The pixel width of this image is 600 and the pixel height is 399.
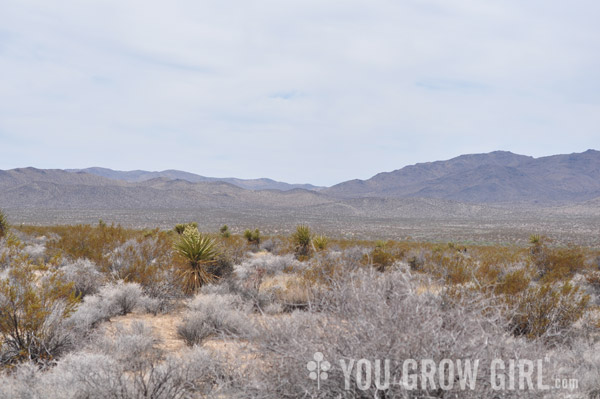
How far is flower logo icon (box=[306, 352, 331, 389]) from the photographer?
11.4 ft

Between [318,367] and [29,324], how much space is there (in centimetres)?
444

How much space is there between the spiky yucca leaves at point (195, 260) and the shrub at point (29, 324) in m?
4.20

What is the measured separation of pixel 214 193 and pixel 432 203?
75.5m

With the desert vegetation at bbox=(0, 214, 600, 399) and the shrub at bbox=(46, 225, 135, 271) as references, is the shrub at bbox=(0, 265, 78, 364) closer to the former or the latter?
the desert vegetation at bbox=(0, 214, 600, 399)

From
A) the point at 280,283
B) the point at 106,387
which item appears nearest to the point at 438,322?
the point at 106,387

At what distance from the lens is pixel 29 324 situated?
5.30m

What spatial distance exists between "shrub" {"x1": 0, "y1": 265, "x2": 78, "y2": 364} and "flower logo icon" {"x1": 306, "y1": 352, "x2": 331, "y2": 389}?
379cm

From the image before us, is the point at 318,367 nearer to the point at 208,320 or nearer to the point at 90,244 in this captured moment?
the point at 208,320

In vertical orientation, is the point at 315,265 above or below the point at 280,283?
above

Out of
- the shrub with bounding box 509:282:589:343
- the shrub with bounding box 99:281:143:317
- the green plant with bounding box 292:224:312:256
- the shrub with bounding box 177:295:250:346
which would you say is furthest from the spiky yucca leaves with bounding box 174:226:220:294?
the green plant with bounding box 292:224:312:256

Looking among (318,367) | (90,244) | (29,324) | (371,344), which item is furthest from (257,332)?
(90,244)

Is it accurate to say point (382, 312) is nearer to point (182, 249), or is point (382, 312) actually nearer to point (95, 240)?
point (182, 249)

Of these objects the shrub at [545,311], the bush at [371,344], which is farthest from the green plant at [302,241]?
the bush at [371,344]

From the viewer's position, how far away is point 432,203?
113m
